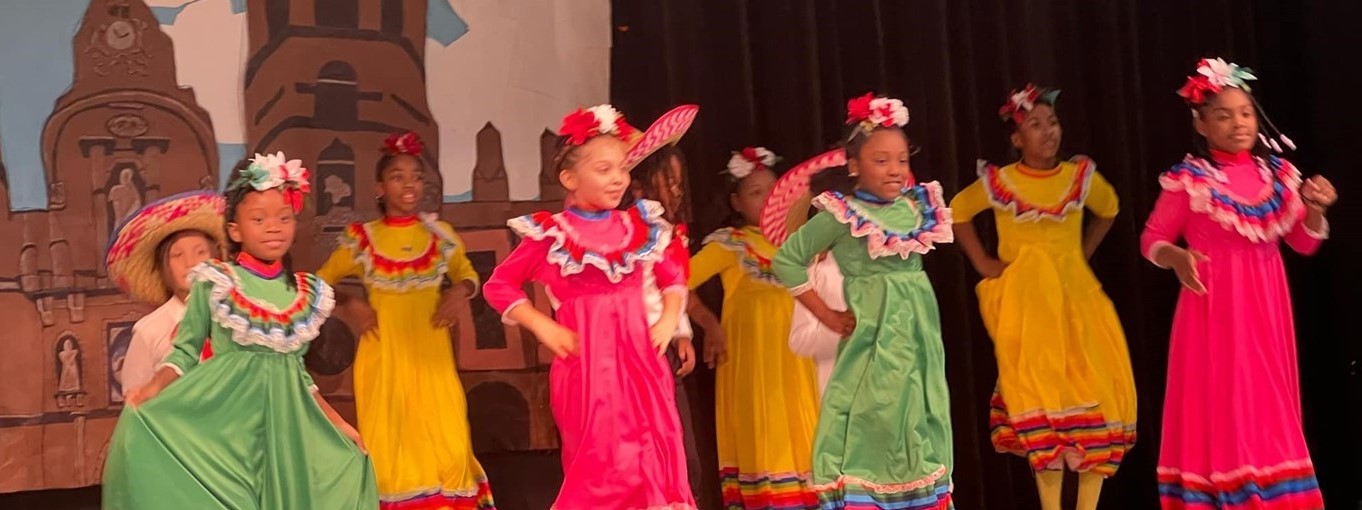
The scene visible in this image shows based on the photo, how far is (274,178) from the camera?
135 inches

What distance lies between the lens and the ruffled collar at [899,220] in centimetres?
350

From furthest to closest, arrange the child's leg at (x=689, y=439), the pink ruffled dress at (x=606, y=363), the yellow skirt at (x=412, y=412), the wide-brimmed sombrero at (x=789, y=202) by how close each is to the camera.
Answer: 1. the child's leg at (x=689, y=439)
2. the yellow skirt at (x=412, y=412)
3. the wide-brimmed sombrero at (x=789, y=202)
4. the pink ruffled dress at (x=606, y=363)

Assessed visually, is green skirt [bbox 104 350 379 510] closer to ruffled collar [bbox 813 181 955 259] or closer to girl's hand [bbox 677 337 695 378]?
girl's hand [bbox 677 337 695 378]

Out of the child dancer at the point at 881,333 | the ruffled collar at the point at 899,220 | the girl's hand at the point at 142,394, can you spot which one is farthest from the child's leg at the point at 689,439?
the girl's hand at the point at 142,394

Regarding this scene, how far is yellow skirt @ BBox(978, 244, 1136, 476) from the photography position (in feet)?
13.8

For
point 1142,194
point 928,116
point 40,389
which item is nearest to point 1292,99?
point 1142,194

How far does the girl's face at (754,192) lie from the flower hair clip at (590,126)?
3.56 ft

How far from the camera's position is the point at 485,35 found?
495 cm

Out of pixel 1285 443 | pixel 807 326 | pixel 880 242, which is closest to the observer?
pixel 880 242

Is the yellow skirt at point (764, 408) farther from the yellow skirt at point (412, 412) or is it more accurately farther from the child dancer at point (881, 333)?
the yellow skirt at point (412, 412)

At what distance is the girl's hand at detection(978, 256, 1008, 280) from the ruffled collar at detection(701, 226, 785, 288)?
67cm

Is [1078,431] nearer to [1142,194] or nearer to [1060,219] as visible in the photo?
[1060,219]

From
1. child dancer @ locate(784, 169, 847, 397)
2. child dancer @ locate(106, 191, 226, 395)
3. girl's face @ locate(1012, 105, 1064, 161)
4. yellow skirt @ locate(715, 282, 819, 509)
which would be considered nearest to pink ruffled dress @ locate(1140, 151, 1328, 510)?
girl's face @ locate(1012, 105, 1064, 161)

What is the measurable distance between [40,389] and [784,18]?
113 inches
